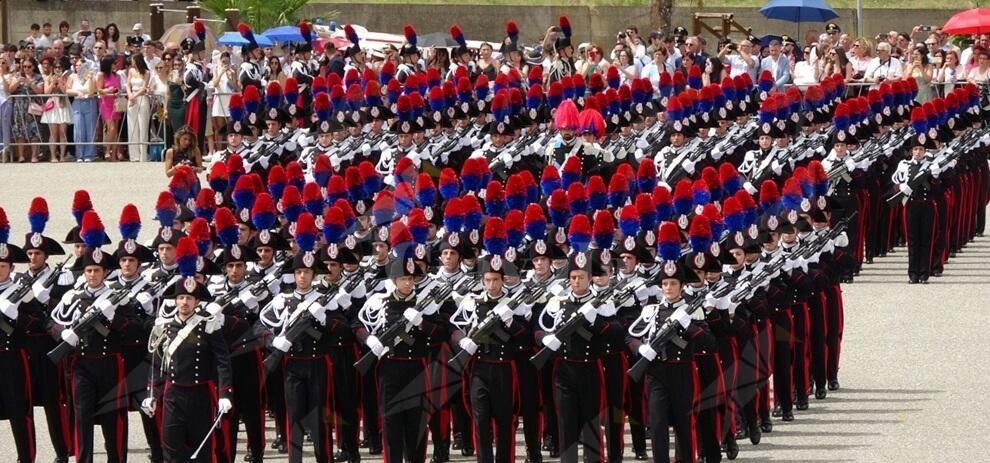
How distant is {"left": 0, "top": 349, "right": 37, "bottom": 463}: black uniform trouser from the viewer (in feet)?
39.5

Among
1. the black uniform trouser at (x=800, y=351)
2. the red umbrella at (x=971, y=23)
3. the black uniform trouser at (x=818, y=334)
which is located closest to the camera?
the black uniform trouser at (x=800, y=351)

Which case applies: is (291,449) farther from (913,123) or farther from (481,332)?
(913,123)

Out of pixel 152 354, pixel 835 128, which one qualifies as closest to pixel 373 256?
pixel 152 354

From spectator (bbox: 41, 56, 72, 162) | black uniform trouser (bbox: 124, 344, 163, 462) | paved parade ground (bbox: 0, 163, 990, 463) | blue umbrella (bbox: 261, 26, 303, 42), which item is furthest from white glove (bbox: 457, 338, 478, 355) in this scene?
blue umbrella (bbox: 261, 26, 303, 42)

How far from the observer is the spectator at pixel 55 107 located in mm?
23734

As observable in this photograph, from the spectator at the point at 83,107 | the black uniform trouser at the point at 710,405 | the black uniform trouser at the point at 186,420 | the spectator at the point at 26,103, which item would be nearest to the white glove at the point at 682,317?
the black uniform trouser at the point at 710,405

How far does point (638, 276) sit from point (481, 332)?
1125mm

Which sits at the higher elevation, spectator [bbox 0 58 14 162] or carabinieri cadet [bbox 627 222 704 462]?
spectator [bbox 0 58 14 162]

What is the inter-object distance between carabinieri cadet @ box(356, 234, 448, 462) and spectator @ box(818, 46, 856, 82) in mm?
12253

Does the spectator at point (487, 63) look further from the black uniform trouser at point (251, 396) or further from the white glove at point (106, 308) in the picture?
the white glove at point (106, 308)

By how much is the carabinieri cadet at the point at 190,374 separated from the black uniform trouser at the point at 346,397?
2.79 ft

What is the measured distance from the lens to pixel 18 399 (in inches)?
476

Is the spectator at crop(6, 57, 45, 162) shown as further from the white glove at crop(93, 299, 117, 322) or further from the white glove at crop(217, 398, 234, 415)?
the white glove at crop(217, 398, 234, 415)

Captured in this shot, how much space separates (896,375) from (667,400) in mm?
3440
